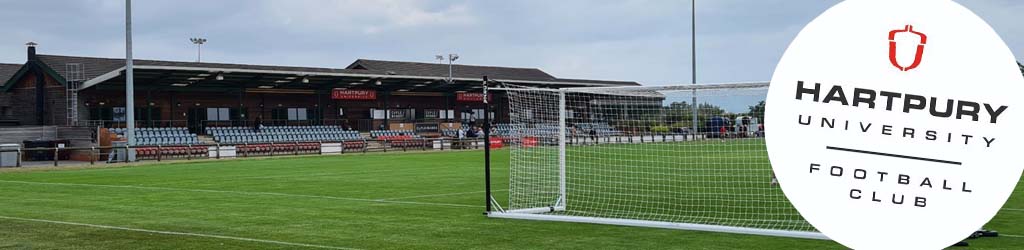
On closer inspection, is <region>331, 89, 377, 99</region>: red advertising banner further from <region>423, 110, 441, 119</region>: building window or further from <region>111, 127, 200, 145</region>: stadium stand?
<region>111, 127, 200, 145</region>: stadium stand

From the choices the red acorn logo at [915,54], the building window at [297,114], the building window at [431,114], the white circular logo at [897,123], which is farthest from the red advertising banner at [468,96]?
the red acorn logo at [915,54]

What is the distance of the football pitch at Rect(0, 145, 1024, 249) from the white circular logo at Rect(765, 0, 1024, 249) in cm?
596

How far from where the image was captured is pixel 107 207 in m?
16.5

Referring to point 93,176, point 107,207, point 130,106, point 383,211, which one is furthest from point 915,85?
point 130,106

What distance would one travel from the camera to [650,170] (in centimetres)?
2617

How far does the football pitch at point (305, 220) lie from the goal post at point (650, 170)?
91cm

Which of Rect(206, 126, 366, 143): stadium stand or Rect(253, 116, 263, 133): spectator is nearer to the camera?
Rect(206, 126, 366, 143): stadium stand

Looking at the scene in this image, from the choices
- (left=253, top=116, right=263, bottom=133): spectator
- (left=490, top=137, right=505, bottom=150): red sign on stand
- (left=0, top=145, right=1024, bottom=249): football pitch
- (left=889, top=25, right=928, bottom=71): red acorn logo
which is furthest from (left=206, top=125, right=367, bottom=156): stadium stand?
(left=889, top=25, right=928, bottom=71): red acorn logo

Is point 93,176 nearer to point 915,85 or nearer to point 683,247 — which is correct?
point 683,247

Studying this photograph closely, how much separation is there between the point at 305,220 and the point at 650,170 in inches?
554

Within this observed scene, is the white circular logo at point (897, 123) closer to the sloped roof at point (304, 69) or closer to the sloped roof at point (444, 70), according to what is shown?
the sloped roof at point (304, 69)

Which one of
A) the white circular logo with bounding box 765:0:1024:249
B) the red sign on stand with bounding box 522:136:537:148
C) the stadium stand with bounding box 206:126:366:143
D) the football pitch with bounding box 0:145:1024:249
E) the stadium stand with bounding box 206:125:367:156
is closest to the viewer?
the white circular logo with bounding box 765:0:1024:249

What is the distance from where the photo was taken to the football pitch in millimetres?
10945

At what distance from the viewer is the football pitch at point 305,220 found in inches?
431
